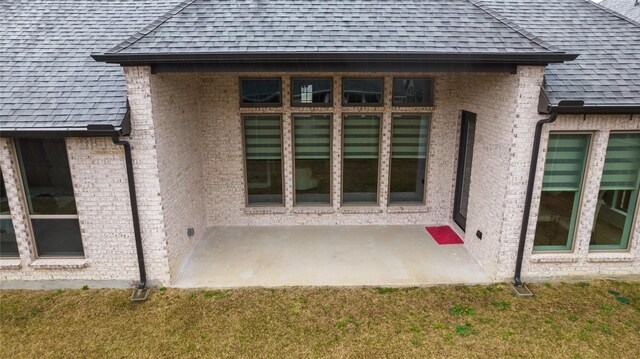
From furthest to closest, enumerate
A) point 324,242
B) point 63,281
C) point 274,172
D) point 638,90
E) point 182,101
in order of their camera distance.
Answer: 1. point 274,172
2. point 324,242
3. point 182,101
4. point 63,281
5. point 638,90

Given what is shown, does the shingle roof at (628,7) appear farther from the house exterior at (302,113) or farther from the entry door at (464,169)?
the entry door at (464,169)

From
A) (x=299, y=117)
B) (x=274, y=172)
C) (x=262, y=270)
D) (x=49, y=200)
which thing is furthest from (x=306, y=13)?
(x=49, y=200)

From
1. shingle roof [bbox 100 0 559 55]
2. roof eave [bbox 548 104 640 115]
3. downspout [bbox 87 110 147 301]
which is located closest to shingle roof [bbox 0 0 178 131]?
downspout [bbox 87 110 147 301]

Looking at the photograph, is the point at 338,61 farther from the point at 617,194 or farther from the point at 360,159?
the point at 617,194

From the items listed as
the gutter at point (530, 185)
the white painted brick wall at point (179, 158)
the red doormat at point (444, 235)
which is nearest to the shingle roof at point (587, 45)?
the gutter at point (530, 185)

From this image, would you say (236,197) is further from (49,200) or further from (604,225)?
(604,225)

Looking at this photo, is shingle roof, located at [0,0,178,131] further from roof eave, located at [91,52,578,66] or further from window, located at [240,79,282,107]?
window, located at [240,79,282,107]

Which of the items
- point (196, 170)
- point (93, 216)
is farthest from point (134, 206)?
point (196, 170)
